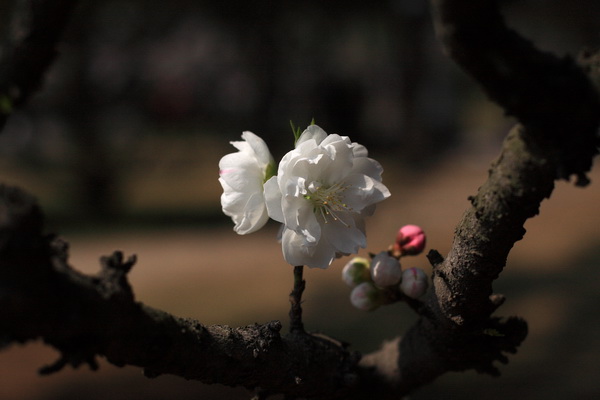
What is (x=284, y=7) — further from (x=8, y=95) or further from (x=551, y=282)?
(x=8, y=95)

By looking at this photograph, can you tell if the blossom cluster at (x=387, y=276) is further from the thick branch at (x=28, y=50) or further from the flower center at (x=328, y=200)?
the thick branch at (x=28, y=50)

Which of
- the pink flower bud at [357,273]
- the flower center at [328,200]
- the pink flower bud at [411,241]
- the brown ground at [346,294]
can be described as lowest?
the flower center at [328,200]

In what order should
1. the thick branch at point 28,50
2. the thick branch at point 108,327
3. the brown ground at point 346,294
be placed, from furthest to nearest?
1. the brown ground at point 346,294
2. the thick branch at point 28,50
3. the thick branch at point 108,327

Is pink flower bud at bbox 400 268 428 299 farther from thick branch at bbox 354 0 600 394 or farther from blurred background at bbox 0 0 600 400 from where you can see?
blurred background at bbox 0 0 600 400

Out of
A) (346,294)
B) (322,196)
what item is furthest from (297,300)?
(346,294)

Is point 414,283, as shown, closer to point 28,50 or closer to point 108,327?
point 108,327

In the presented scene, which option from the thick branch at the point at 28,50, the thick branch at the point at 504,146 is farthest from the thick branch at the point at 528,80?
the thick branch at the point at 28,50
